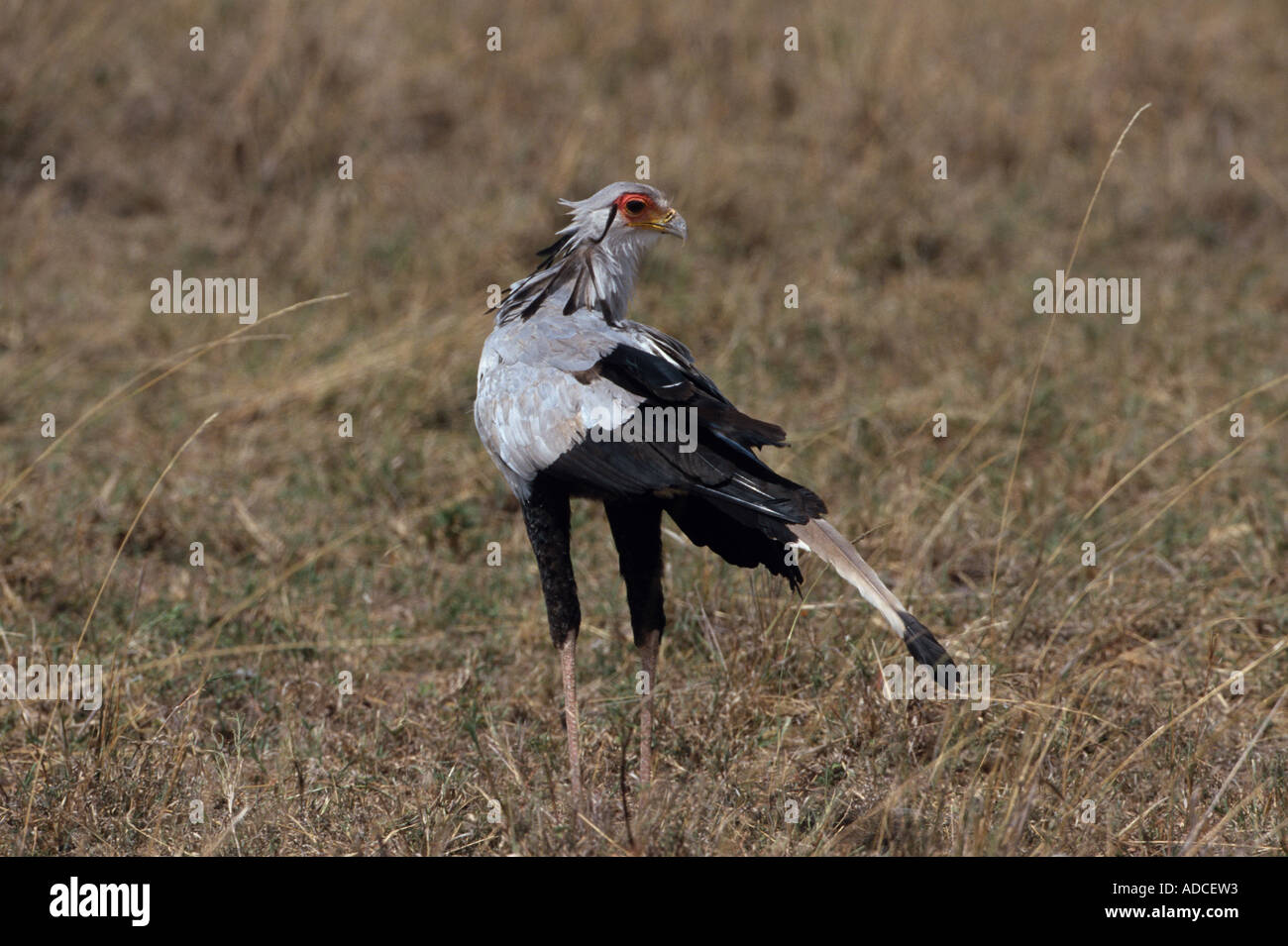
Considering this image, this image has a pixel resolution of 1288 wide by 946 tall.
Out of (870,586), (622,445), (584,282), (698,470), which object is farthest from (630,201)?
(870,586)

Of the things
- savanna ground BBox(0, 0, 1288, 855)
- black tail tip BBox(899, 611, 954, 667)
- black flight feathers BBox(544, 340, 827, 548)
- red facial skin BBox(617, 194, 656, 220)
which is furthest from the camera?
red facial skin BBox(617, 194, 656, 220)

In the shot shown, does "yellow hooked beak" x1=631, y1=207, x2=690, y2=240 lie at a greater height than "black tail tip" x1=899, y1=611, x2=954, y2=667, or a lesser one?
greater

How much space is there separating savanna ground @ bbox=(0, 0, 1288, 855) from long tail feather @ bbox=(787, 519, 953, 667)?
368 mm

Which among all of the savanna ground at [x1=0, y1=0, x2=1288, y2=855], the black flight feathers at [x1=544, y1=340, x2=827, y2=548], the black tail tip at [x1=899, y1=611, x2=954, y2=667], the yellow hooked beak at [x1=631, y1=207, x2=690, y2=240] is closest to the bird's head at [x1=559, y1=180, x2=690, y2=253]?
the yellow hooked beak at [x1=631, y1=207, x2=690, y2=240]

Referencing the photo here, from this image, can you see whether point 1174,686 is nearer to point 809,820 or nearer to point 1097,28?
point 809,820

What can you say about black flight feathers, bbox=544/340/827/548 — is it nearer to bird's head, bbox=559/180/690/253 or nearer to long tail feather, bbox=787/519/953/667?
long tail feather, bbox=787/519/953/667

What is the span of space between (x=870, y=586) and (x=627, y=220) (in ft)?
4.43

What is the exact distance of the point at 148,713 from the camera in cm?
428

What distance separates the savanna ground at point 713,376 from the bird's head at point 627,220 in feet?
3.55

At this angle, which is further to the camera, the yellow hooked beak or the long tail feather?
the yellow hooked beak

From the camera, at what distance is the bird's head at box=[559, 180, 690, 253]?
13.2 ft

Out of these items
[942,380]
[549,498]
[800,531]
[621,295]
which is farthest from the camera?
[942,380]

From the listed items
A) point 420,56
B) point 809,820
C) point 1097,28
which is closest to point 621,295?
point 809,820

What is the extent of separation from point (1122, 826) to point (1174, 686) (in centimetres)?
85
